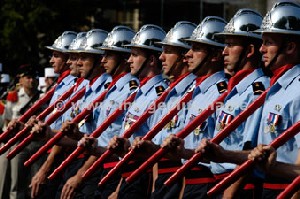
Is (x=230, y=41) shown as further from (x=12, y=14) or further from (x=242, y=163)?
(x=12, y=14)

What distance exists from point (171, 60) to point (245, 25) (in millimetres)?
1391

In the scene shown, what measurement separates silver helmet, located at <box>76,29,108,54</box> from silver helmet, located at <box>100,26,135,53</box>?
320mm

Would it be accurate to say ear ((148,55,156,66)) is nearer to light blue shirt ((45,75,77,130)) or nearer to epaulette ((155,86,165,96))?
epaulette ((155,86,165,96))

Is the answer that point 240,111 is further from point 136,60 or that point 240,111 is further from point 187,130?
point 136,60

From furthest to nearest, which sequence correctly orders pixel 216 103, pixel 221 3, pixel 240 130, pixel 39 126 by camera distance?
pixel 221 3 < pixel 39 126 < pixel 216 103 < pixel 240 130

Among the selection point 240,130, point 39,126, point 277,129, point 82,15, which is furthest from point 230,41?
point 82,15

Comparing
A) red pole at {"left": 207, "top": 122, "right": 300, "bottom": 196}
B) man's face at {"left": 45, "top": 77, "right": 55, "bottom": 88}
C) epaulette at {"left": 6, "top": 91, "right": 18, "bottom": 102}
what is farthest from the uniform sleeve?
red pole at {"left": 207, "top": 122, "right": 300, "bottom": 196}

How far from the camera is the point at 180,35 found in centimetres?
1090

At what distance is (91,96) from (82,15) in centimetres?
1704

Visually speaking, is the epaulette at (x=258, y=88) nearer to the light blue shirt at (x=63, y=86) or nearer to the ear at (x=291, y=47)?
the ear at (x=291, y=47)

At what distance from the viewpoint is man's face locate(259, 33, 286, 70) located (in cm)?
838

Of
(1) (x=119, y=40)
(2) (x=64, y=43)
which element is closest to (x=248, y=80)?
(1) (x=119, y=40)

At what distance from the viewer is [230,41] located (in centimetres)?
945

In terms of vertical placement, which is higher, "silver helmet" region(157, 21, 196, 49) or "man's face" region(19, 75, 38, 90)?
"silver helmet" region(157, 21, 196, 49)
